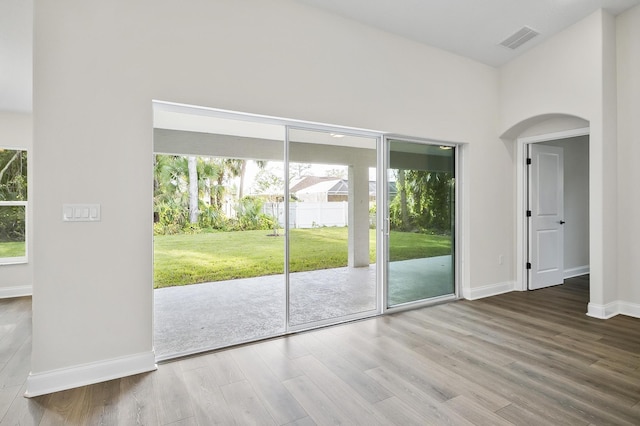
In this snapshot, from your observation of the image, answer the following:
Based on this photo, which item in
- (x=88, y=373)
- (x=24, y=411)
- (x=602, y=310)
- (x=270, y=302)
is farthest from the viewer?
(x=270, y=302)

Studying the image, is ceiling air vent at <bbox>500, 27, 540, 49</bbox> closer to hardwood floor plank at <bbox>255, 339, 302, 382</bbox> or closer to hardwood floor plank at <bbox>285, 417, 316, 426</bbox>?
hardwood floor plank at <bbox>255, 339, 302, 382</bbox>

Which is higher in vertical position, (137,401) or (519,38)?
(519,38)

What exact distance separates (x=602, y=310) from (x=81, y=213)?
17.3ft

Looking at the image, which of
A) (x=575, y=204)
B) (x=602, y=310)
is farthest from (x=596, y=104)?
(x=575, y=204)

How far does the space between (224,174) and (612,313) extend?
8687 millimetres

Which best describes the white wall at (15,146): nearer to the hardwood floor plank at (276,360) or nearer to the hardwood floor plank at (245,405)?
the hardwood floor plank at (276,360)

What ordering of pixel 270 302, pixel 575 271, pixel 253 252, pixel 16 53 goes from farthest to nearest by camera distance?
pixel 253 252
pixel 575 271
pixel 270 302
pixel 16 53

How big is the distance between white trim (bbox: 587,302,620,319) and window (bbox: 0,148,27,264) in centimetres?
764

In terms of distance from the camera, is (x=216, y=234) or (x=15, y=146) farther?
(x=216, y=234)

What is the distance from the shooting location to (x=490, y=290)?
4844 millimetres

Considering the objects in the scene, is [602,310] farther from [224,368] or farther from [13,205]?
[13,205]

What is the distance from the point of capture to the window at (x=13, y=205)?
504 cm

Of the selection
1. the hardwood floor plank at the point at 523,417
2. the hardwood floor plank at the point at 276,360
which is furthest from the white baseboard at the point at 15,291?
the hardwood floor plank at the point at 523,417

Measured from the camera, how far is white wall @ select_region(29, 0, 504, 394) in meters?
2.42
